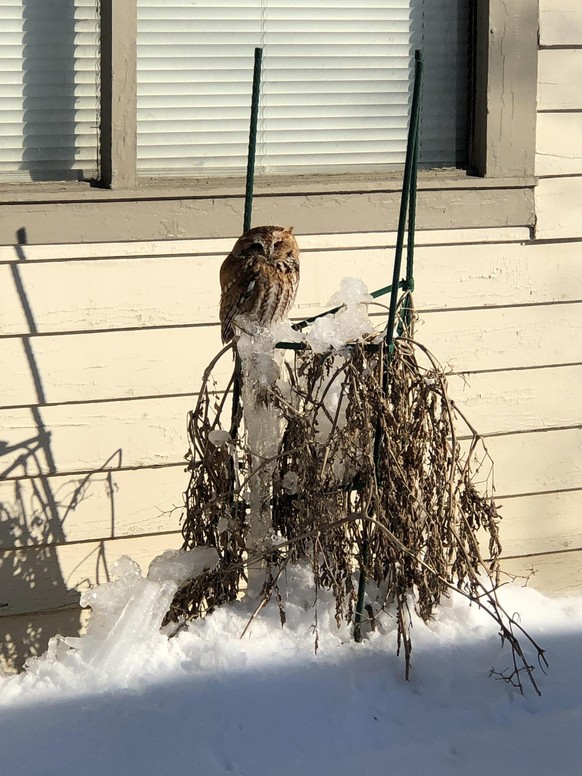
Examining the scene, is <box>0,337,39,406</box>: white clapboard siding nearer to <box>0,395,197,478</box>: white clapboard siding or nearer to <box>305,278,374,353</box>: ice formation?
<box>0,395,197,478</box>: white clapboard siding

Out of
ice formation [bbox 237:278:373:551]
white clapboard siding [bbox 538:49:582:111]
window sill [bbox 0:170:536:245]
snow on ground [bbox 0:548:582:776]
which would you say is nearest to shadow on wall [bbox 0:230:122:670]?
window sill [bbox 0:170:536:245]

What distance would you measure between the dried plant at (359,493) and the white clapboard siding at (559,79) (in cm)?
125

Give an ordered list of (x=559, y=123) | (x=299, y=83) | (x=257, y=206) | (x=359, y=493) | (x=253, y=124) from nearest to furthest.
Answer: (x=359, y=493) < (x=253, y=124) < (x=257, y=206) < (x=299, y=83) < (x=559, y=123)

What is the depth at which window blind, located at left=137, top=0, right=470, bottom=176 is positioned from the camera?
3098mm

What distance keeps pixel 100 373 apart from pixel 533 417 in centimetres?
144

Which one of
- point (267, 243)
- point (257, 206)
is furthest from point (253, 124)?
point (257, 206)

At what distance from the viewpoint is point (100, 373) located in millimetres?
3080

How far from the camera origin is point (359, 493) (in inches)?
97.7

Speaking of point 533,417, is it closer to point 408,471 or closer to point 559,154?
point 559,154

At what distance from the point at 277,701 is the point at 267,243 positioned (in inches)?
42.4

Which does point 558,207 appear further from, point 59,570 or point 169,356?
point 59,570

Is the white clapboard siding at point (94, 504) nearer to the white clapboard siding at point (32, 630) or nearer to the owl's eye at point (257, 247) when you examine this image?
the white clapboard siding at point (32, 630)

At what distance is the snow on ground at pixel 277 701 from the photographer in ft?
7.38

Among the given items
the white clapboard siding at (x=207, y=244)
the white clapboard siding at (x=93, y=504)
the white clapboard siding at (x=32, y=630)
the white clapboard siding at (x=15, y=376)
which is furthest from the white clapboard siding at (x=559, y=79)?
the white clapboard siding at (x=32, y=630)
